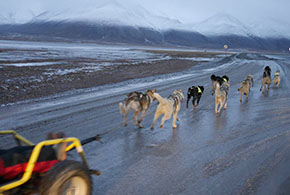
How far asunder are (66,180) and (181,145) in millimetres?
3755

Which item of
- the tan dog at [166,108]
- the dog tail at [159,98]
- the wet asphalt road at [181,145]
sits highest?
the dog tail at [159,98]

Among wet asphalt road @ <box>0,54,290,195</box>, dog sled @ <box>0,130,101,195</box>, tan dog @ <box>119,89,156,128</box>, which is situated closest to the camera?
dog sled @ <box>0,130,101,195</box>

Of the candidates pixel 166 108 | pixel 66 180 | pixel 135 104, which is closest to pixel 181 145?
pixel 166 108

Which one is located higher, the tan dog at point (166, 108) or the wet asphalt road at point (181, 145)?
the tan dog at point (166, 108)

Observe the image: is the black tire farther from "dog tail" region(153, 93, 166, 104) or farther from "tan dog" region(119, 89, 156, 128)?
"tan dog" region(119, 89, 156, 128)

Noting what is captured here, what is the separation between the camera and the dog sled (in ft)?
10.1

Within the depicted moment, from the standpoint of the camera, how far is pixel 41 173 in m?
3.44

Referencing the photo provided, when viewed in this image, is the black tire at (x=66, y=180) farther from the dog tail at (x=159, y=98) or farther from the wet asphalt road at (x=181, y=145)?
the dog tail at (x=159, y=98)

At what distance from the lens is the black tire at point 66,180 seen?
10.1 ft

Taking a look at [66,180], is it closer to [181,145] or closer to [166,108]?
[181,145]

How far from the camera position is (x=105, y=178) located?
479cm

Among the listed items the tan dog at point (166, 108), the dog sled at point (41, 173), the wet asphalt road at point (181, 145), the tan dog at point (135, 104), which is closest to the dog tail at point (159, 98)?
the tan dog at point (166, 108)

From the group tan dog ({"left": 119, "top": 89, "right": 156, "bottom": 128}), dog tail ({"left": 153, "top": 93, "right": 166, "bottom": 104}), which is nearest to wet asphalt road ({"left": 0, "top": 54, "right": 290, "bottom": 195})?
tan dog ({"left": 119, "top": 89, "right": 156, "bottom": 128})

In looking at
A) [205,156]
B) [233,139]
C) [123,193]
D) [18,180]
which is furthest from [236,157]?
[18,180]
